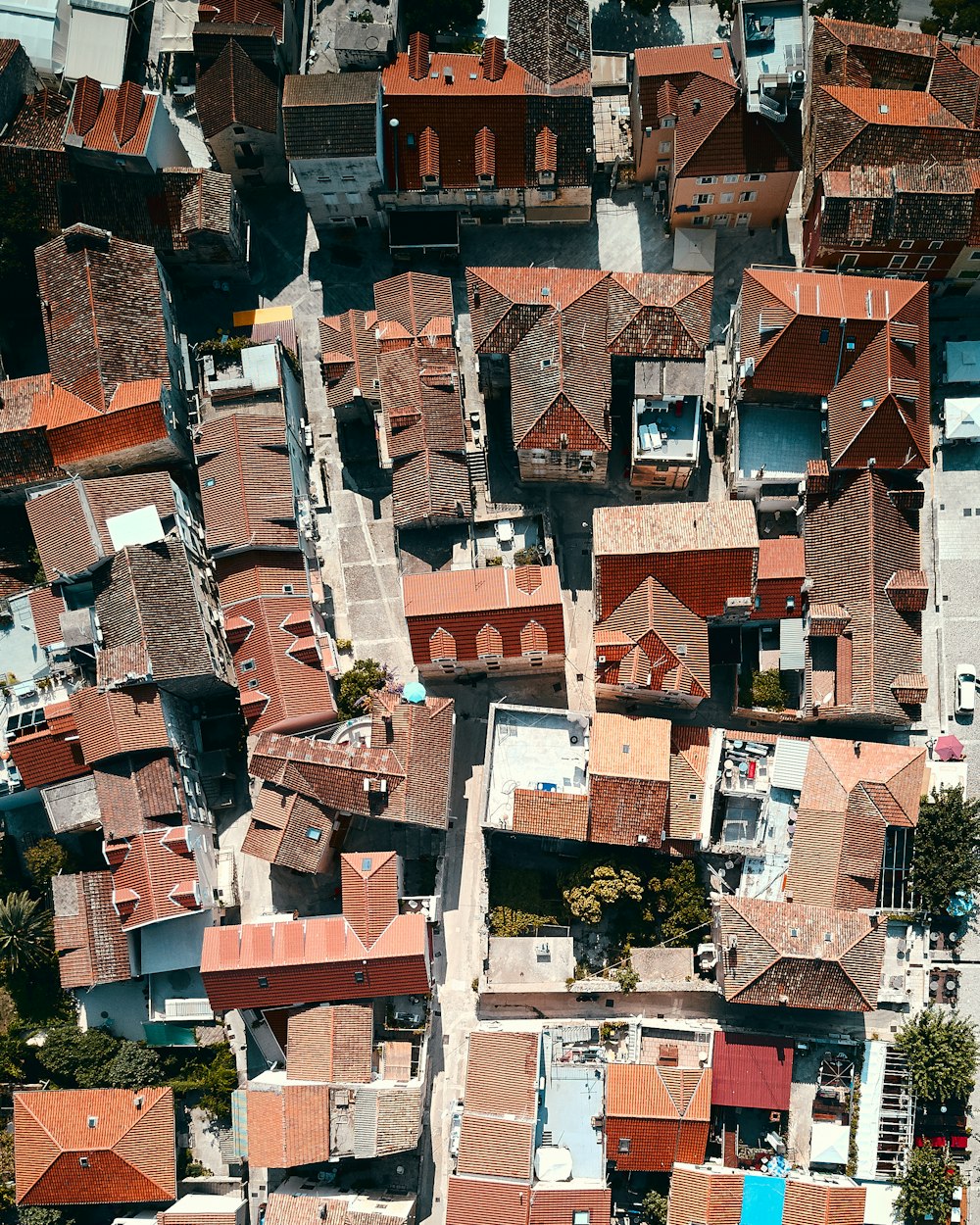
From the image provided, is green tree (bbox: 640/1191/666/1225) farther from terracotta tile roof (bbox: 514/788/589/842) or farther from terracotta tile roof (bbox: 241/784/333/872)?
terracotta tile roof (bbox: 241/784/333/872)

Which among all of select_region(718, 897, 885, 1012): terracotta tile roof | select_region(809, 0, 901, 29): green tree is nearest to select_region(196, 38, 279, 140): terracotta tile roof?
select_region(809, 0, 901, 29): green tree

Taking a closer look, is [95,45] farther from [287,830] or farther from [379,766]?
[287,830]

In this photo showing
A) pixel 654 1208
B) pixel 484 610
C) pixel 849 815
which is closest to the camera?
pixel 849 815

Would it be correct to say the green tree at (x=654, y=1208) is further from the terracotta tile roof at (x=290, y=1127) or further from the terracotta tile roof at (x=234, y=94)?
the terracotta tile roof at (x=234, y=94)

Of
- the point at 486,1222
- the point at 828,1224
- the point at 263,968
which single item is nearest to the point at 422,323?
the point at 263,968

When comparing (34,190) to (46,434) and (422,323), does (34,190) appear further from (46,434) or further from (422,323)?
(422,323)

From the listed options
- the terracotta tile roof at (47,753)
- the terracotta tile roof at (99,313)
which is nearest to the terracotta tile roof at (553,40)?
the terracotta tile roof at (99,313)

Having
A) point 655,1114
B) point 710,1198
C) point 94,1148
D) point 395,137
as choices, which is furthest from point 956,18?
point 94,1148
